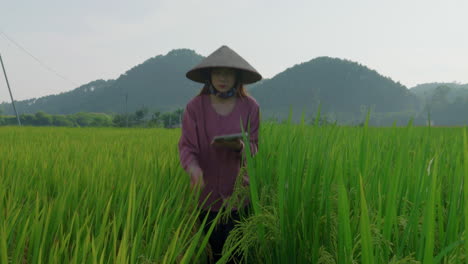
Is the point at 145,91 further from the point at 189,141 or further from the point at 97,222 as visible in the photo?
the point at 97,222

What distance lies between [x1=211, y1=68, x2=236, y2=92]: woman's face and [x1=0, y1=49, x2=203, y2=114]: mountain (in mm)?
115643

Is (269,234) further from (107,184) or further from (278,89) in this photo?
(278,89)

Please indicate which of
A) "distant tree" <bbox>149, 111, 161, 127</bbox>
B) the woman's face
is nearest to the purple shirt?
the woman's face

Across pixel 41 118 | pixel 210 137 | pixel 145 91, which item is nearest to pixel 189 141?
pixel 210 137

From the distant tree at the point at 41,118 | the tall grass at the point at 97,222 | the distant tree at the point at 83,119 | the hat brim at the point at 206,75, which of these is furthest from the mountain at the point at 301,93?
the tall grass at the point at 97,222

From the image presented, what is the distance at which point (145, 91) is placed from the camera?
12825 centimetres

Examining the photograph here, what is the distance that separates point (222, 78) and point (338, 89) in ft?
348

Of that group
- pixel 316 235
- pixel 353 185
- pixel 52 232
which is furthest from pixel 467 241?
pixel 52 232

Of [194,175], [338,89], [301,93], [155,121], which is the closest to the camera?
[194,175]

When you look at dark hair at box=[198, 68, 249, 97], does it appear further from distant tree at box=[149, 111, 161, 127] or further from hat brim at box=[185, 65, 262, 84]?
distant tree at box=[149, 111, 161, 127]

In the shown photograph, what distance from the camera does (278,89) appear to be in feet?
349

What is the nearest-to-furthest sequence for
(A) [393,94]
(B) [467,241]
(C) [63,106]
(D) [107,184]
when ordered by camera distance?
(B) [467,241] → (D) [107,184] → (A) [393,94] → (C) [63,106]

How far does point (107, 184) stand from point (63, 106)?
538 feet

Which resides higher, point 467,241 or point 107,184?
point 467,241
